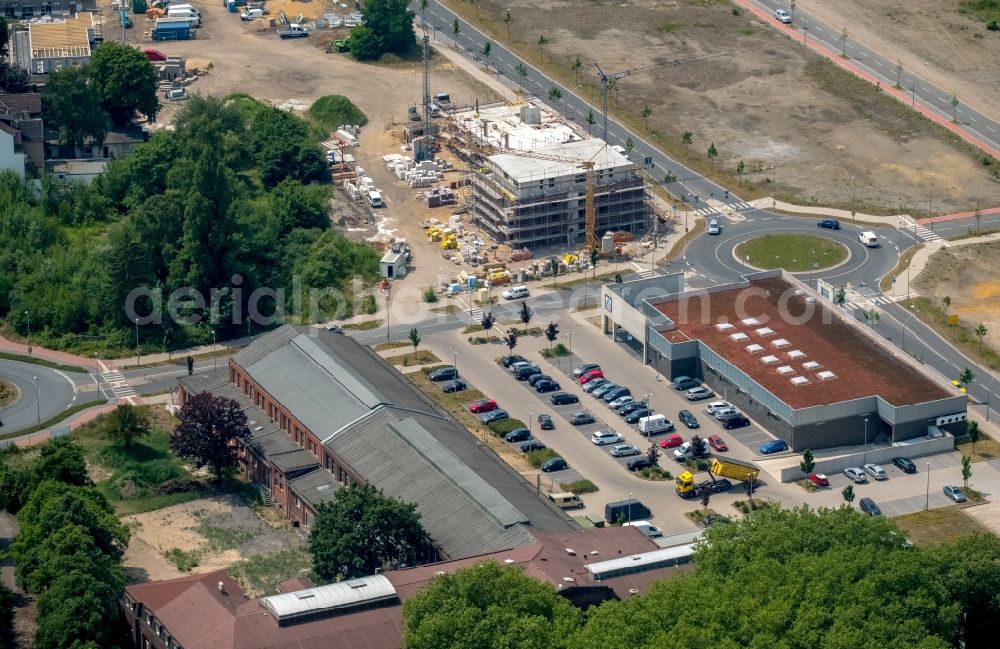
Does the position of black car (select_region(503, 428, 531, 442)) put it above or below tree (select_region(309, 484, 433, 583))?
below

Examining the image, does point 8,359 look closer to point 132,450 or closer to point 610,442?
point 132,450

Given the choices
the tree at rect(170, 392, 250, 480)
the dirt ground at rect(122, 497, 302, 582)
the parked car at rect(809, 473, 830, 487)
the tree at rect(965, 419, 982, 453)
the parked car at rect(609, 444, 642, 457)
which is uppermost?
the tree at rect(170, 392, 250, 480)

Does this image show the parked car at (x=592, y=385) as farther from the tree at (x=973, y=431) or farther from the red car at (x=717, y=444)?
the tree at (x=973, y=431)

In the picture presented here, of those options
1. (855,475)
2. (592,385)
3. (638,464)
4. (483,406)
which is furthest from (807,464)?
(483,406)

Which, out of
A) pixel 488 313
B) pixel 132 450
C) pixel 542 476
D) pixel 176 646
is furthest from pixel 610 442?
pixel 176 646

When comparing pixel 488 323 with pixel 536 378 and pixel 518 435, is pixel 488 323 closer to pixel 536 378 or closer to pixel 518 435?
pixel 536 378

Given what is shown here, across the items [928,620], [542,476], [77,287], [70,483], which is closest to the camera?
[928,620]

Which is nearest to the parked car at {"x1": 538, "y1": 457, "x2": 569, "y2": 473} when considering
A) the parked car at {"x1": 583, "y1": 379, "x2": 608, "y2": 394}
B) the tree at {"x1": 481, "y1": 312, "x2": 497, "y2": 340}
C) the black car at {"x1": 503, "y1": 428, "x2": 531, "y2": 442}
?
the black car at {"x1": 503, "y1": 428, "x2": 531, "y2": 442}

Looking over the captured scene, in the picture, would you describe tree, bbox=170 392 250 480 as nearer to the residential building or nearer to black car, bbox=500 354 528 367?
the residential building
